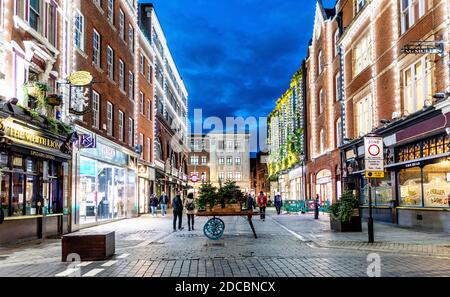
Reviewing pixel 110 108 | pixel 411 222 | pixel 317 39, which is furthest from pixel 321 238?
pixel 317 39

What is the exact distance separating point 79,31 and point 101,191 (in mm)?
8613

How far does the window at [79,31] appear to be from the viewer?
78.2ft

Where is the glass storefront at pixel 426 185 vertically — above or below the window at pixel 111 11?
below

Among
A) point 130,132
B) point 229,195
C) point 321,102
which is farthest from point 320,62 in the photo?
point 229,195

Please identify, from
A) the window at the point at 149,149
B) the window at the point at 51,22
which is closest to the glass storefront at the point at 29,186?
the window at the point at 51,22

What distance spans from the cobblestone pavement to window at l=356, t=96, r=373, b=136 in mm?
11748

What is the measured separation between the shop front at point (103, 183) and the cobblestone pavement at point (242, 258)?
640cm

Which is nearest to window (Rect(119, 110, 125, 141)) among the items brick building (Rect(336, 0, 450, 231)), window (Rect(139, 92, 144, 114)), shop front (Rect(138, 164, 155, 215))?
shop front (Rect(138, 164, 155, 215))

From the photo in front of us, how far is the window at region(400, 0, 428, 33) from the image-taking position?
69.7 ft

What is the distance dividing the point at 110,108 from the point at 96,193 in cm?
545

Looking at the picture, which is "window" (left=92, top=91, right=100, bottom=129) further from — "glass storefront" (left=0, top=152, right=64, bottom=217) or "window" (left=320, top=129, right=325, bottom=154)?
"window" (left=320, top=129, right=325, bottom=154)

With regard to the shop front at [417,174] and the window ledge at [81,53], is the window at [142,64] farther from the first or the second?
the shop front at [417,174]

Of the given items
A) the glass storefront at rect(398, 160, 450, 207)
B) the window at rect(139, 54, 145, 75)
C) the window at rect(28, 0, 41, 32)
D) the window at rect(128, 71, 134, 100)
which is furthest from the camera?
the window at rect(139, 54, 145, 75)

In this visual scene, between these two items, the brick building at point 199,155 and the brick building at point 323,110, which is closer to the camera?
the brick building at point 323,110
